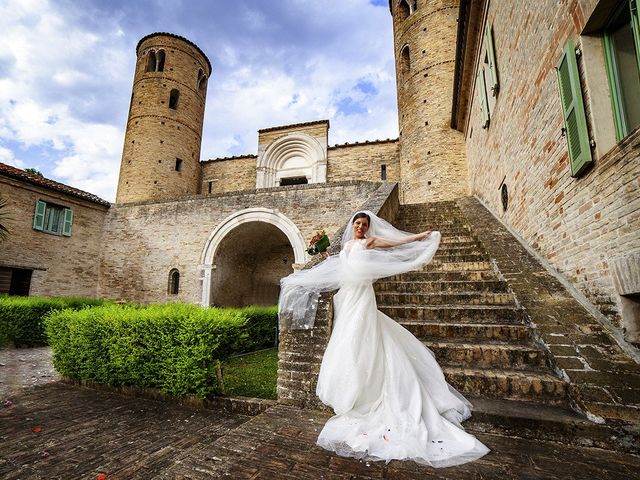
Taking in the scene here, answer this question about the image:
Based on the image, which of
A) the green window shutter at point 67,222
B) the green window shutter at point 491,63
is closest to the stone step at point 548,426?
the green window shutter at point 491,63

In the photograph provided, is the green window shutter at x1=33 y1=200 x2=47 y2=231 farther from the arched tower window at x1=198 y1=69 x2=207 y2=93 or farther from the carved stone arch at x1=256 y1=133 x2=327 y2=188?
the arched tower window at x1=198 y1=69 x2=207 y2=93

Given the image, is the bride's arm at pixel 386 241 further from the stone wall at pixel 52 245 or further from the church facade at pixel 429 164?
the stone wall at pixel 52 245

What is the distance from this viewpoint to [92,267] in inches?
576

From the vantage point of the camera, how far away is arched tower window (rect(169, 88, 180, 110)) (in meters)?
19.8

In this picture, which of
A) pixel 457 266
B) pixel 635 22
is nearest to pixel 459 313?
pixel 457 266

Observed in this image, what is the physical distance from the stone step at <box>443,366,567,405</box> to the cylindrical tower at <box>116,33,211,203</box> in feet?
62.7

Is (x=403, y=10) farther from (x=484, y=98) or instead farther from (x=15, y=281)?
(x=15, y=281)

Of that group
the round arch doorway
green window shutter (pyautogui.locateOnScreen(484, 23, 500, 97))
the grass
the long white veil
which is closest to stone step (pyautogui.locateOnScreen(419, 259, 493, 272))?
the long white veil

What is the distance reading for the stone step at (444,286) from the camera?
458cm

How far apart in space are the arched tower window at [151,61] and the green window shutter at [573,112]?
901 inches

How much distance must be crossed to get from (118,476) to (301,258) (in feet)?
31.8

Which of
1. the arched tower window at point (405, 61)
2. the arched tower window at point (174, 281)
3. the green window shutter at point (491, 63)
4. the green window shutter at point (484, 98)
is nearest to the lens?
the green window shutter at point (491, 63)

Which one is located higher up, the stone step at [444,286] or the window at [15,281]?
the window at [15,281]

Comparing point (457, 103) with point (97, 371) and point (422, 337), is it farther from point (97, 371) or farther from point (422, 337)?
point (97, 371)
